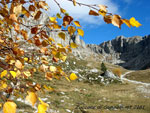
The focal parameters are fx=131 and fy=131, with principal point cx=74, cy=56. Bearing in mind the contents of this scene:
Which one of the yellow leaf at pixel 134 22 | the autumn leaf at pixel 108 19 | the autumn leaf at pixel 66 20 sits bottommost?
the yellow leaf at pixel 134 22

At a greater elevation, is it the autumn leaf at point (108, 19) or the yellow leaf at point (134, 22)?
the autumn leaf at point (108, 19)

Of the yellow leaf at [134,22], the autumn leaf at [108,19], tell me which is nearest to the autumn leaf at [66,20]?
the autumn leaf at [108,19]

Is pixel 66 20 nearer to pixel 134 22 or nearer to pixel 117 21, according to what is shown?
pixel 117 21

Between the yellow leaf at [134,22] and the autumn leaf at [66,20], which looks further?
the autumn leaf at [66,20]

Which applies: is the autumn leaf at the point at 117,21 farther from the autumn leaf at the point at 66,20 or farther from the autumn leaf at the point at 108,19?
the autumn leaf at the point at 66,20

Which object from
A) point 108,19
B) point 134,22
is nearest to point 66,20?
point 108,19

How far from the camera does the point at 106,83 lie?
31.1 metres

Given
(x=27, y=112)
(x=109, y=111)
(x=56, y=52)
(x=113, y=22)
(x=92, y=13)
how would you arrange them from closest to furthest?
(x=113, y=22), (x=92, y=13), (x=56, y=52), (x=27, y=112), (x=109, y=111)

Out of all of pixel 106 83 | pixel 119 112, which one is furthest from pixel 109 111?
pixel 106 83

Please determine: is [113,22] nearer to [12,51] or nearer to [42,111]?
[42,111]

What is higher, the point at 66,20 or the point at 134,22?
the point at 66,20

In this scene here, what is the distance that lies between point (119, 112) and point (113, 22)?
13644mm

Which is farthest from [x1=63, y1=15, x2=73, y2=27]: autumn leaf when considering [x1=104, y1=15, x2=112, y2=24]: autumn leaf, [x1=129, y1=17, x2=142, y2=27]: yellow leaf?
[x1=129, y1=17, x2=142, y2=27]: yellow leaf

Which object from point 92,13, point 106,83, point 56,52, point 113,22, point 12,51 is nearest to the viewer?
point 113,22
